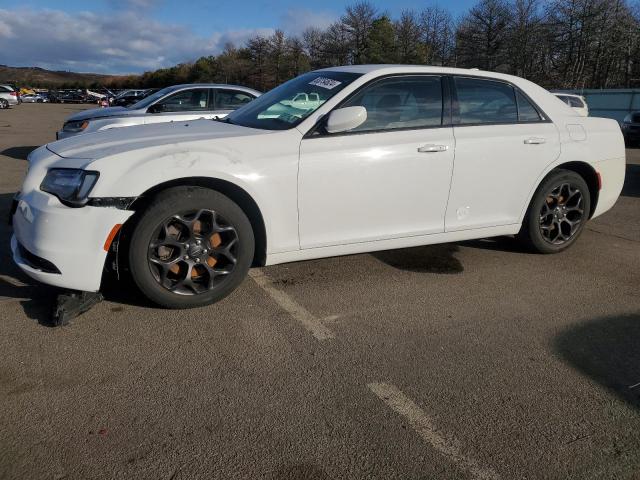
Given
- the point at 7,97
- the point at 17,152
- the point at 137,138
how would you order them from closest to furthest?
the point at 137,138
the point at 17,152
the point at 7,97

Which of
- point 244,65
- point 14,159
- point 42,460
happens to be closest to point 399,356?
point 42,460

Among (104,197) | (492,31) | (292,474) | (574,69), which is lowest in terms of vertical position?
(292,474)

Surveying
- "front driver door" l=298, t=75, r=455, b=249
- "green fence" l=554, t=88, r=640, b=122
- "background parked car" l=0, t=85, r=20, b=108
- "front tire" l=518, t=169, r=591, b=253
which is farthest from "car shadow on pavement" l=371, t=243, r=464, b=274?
"background parked car" l=0, t=85, r=20, b=108

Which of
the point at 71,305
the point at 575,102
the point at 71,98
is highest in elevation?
the point at 71,98

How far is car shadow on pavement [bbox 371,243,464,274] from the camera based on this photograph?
4664 mm

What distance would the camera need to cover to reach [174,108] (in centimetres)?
977

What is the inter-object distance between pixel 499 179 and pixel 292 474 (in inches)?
124

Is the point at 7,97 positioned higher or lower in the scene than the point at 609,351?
higher

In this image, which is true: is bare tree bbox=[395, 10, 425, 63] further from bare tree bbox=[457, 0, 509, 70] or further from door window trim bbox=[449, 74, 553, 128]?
door window trim bbox=[449, 74, 553, 128]

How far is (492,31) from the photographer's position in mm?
52844

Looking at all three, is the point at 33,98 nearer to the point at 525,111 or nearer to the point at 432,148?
the point at 525,111

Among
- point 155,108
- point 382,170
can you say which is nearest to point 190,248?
point 382,170

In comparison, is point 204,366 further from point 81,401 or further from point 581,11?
point 581,11

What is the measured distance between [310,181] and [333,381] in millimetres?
1466
